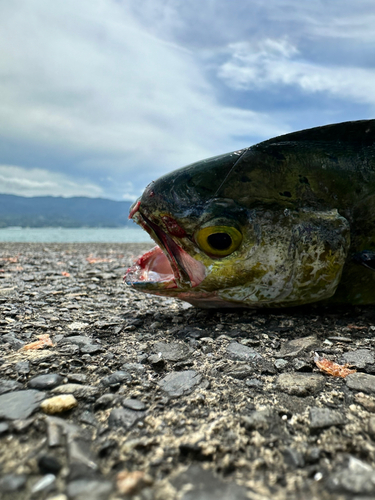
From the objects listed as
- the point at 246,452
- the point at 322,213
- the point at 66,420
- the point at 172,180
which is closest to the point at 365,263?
the point at 322,213

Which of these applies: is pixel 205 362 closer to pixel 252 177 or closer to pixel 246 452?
pixel 246 452

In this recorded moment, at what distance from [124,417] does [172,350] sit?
0.86 m

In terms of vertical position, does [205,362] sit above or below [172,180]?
below

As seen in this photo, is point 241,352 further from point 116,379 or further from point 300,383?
point 116,379

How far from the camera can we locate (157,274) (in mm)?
3182

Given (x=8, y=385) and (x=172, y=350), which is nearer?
(x=8, y=385)

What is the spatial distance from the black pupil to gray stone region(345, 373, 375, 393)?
4.05 feet

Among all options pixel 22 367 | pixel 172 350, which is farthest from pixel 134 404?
pixel 22 367

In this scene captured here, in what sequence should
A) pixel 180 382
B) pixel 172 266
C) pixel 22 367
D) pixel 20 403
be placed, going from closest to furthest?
pixel 20 403
pixel 180 382
pixel 22 367
pixel 172 266

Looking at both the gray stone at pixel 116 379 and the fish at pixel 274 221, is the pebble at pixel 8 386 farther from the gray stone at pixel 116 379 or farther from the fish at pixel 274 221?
the fish at pixel 274 221

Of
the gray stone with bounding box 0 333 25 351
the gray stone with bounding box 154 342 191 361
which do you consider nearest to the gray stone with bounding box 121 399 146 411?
the gray stone with bounding box 154 342 191 361

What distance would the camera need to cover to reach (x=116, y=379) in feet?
6.39

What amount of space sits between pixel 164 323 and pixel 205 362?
937 mm

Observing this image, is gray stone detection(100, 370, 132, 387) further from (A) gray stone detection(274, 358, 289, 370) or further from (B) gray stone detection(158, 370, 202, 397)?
(A) gray stone detection(274, 358, 289, 370)
